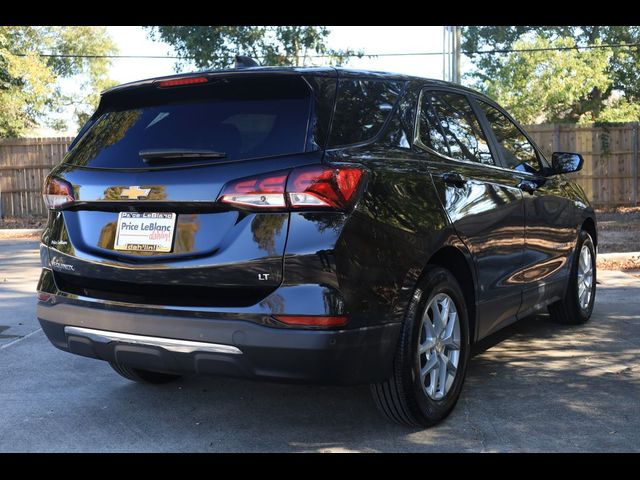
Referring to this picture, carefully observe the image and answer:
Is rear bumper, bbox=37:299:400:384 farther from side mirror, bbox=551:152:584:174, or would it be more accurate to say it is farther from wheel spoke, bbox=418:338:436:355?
side mirror, bbox=551:152:584:174

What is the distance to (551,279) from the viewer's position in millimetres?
5363

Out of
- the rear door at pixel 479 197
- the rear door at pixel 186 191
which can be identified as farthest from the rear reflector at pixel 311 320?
the rear door at pixel 479 197

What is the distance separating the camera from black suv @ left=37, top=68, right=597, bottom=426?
3096 millimetres

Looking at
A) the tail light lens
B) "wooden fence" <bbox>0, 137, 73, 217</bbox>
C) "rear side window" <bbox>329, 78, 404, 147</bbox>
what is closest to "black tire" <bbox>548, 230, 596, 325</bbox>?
"rear side window" <bbox>329, 78, 404, 147</bbox>

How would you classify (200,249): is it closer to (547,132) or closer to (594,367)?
(594,367)

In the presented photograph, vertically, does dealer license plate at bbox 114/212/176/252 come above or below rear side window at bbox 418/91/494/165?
below

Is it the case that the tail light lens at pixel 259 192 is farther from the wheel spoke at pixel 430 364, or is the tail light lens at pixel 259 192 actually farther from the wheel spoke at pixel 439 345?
the wheel spoke at pixel 430 364

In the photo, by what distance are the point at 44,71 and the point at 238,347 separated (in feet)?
68.6

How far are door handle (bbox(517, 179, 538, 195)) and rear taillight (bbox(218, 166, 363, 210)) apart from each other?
2100 millimetres

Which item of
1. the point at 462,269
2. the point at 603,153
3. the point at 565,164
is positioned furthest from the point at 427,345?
the point at 603,153

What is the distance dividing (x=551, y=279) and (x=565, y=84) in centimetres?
2307

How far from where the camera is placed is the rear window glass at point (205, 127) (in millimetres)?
3279

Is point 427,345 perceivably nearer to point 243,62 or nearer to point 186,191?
point 186,191
